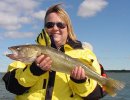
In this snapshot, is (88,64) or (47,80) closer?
(47,80)

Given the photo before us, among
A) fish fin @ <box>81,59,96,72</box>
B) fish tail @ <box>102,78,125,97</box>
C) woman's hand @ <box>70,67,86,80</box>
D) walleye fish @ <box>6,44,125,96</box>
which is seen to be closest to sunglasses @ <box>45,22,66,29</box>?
walleye fish @ <box>6,44,125,96</box>

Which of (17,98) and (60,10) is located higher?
(60,10)

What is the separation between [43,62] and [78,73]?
67 cm

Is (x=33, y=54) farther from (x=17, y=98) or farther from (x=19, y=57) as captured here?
(x=17, y=98)

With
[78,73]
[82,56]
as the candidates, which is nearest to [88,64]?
[82,56]

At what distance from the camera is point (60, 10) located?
23.2 ft

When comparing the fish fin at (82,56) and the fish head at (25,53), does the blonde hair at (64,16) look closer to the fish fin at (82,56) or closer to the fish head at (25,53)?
the fish fin at (82,56)

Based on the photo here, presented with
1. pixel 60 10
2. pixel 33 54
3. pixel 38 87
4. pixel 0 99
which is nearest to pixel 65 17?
pixel 60 10

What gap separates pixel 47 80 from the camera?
Result: 6465 millimetres

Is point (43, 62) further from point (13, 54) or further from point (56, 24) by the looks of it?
point (56, 24)

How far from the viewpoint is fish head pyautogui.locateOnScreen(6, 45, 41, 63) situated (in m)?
6.44

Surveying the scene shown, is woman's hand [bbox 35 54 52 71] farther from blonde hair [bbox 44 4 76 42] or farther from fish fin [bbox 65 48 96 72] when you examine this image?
blonde hair [bbox 44 4 76 42]

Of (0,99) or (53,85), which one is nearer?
(53,85)

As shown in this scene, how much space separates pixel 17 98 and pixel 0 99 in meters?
31.3
